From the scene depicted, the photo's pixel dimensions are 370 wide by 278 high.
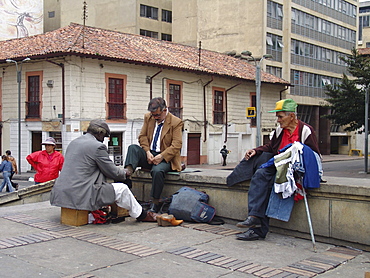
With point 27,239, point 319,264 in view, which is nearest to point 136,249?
point 27,239

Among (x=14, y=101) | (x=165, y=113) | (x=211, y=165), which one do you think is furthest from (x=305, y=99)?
(x=165, y=113)

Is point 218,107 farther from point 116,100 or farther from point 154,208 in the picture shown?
point 154,208

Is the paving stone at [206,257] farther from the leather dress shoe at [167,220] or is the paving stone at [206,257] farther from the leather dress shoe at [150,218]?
the leather dress shoe at [150,218]

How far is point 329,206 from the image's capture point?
5.38m

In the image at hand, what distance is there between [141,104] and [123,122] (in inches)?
71.2

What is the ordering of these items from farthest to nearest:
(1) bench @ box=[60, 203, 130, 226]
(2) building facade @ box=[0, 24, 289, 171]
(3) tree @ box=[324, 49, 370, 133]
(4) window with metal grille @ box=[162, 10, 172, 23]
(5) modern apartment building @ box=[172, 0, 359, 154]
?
(4) window with metal grille @ box=[162, 10, 172, 23], (5) modern apartment building @ box=[172, 0, 359, 154], (3) tree @ box=[324, 49, 370, 133], (2) building facade @ box=[0, 24, 289, 171], (1) bench @ box=[60, 203, 130, 226]

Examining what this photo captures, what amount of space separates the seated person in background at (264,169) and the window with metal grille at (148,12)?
4282 cm

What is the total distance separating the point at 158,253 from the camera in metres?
4.87

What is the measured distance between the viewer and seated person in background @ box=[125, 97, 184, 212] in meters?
6.84

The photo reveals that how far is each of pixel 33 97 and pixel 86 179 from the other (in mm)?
22792

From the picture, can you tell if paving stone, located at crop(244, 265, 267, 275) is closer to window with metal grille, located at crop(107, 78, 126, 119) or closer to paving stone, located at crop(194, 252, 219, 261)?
paving stone, located at crop(194, 252, 219, 261)

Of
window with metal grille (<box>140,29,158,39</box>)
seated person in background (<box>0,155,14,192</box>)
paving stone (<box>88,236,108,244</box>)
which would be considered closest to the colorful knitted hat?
paving stone (<box>88,236,108,244</box>)

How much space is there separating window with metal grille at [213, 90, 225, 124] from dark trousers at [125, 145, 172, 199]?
2664 cm

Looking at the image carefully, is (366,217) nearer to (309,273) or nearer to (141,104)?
(309,273)
